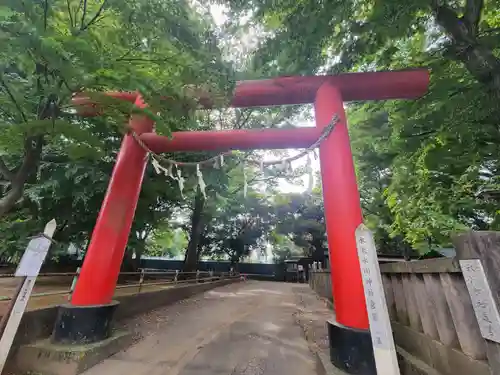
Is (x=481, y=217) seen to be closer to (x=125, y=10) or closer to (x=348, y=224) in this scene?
(x=348, y=224)

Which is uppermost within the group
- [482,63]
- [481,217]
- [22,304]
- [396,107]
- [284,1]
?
[284,1]

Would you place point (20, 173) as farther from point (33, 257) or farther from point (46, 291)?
point (46, 291)

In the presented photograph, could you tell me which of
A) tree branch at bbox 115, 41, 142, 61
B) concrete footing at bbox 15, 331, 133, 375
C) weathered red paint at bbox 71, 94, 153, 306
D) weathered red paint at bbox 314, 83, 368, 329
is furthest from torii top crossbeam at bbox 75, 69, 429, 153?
concrete footing at bbox 15, 331, 133, 375

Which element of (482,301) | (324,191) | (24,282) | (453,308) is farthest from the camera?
(324,191)

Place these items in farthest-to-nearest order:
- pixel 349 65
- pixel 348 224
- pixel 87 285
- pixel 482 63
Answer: pixel 349 65 < pixel 87 285 < pixel 348 224 < pixel 482 63

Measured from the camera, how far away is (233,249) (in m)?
27.2

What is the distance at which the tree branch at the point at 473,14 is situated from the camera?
3.40m

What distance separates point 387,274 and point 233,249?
962 inches

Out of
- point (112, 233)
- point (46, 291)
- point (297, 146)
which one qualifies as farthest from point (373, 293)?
point (46, 291)

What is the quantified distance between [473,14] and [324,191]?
3094 millimetres

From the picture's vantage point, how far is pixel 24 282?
287 cm

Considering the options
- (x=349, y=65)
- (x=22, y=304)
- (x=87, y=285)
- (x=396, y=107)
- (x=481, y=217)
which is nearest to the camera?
(x=22, y=304)

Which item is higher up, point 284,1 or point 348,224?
point 284,1

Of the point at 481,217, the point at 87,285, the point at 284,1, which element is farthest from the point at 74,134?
the point at 481,217
